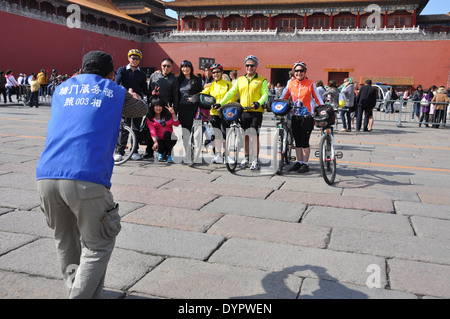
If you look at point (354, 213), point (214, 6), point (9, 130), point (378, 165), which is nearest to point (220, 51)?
point (214, 6)

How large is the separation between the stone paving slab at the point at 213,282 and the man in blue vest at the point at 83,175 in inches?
18.4

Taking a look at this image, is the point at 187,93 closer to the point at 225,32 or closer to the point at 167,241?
the point at 167,241

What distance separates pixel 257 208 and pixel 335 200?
0.86 metres

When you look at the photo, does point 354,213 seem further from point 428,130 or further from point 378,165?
point 428,130

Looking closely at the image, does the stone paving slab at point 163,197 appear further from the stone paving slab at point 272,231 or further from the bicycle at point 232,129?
the bicycle at point 232,129

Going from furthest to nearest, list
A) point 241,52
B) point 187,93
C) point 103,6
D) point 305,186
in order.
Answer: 1. point 103,6
2. point 241,52
3. point 187,93
4. point 305,186

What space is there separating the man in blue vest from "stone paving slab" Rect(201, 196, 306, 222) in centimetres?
185

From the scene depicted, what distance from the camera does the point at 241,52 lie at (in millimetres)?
29547

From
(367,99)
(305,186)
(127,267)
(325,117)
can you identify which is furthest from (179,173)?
(367,99)

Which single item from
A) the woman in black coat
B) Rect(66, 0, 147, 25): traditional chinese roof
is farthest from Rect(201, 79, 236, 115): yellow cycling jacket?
Rect(66, 0, 147, 25): traditional chinese roof

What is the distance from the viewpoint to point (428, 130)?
1134 cm

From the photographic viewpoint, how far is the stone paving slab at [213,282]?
2.23 meters

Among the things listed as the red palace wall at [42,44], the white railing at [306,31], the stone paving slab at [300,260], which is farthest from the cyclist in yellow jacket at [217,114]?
the white railing at [306,31]
